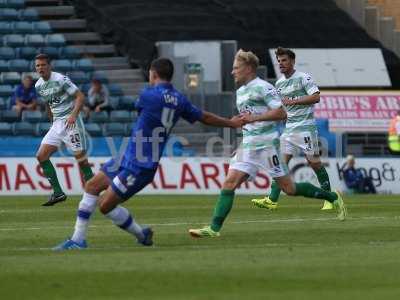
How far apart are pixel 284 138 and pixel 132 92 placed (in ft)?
47.7

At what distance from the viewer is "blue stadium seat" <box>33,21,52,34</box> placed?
36.6 metres

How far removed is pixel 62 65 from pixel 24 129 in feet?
10.9

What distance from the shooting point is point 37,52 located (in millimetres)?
35844

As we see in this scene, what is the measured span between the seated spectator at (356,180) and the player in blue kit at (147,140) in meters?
17.0

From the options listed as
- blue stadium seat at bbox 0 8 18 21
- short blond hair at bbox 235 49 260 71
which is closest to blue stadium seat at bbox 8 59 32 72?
blue stadium seat at bbox 0 8 18 21

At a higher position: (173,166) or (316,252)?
(316,252)

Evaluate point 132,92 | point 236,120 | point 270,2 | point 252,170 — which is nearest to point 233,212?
point 252,170

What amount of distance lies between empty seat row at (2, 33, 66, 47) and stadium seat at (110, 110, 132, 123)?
3347 mm

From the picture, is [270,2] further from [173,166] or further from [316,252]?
[316,252]

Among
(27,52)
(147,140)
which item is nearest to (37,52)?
(27,52)

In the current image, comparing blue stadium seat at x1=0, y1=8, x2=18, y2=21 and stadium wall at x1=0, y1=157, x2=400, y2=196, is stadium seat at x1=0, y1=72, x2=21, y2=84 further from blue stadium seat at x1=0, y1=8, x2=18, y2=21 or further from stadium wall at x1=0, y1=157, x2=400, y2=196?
stadium wall at x1=0, y1=157, x2=400, y2=196

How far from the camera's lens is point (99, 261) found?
1291 cm

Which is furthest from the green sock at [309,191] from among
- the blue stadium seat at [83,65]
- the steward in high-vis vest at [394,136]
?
the blue stadium seat at [83,65]

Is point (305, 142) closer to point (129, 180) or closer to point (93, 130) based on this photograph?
point (129, 180)
